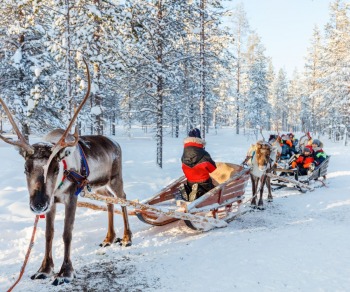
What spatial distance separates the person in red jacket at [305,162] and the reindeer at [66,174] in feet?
31.6

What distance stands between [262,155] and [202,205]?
3.41 m

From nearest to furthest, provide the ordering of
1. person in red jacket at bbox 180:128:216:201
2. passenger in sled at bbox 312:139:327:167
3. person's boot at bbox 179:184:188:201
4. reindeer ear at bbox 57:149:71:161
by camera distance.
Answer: reindeer ear at bbox 57:149:71:161 < person in red jacket at bbox 180:128:216:201 < person's boot at bbox 179:184:188:201 < passenger in sled at bbox 312:139:327:167

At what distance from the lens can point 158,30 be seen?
16344 millimetres

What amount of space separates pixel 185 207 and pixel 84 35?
28.4 ft

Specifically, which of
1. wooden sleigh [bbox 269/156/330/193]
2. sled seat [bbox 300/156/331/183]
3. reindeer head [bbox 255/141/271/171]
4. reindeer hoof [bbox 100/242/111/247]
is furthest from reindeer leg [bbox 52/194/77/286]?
sled seat [bbox 300/156/331/183]

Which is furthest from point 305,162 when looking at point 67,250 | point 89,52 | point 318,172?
point 67,250

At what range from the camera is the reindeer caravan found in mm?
3795

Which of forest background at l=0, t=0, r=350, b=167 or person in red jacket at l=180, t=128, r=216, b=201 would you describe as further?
forest background at l=0, t=0, r=350, b=167

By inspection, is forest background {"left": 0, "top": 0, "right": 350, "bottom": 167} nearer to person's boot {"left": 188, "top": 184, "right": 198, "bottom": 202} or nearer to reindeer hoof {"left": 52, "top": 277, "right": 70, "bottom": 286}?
person's boot {"left": 188, "top": 184, "right": 198, "bottom": 202}

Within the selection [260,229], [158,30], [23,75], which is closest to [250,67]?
[158,30]

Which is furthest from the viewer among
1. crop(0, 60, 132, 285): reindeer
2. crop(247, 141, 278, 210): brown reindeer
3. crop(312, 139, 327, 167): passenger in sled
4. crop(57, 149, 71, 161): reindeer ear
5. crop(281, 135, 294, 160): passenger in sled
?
crop(281, 135, 294, 160): passenger in sled

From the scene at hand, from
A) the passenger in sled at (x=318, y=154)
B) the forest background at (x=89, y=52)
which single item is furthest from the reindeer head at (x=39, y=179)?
the passenger in sled at (x=318, y=154)

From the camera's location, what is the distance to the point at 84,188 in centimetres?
488

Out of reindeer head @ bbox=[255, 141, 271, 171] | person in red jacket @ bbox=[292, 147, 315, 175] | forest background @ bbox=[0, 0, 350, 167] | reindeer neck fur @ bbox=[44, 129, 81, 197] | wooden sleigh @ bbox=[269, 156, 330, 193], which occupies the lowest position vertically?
wooden sleigh @ bbox=[269, 156, 330, 193]
